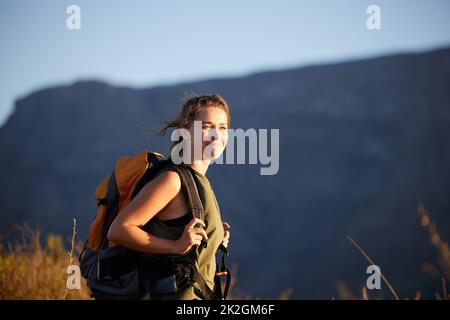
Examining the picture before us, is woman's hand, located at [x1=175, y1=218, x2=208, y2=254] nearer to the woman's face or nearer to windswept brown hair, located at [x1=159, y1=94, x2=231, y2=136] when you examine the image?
the woman's face

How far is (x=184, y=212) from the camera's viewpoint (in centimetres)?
239

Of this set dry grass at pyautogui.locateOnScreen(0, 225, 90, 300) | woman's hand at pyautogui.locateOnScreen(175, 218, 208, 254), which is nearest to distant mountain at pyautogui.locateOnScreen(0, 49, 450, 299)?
dry grass at pyautogui.locateOnScreen(0, 225, 90, 300)

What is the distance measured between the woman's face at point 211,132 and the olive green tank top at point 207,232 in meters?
0.12

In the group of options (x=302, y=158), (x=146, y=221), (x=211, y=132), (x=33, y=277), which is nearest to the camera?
(x=146, y=221)

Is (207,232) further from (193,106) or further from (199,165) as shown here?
(193,106)

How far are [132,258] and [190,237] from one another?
25 cm

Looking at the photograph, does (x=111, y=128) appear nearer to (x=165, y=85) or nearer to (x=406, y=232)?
(x=165, y=85)

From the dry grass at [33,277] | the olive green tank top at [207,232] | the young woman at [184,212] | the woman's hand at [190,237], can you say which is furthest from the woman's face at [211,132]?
the dry grass at [33,277]

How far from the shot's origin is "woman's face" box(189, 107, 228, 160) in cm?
255

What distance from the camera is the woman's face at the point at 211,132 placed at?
8.36ft

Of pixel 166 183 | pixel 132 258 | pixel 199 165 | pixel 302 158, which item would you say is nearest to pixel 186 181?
pixel 166 183

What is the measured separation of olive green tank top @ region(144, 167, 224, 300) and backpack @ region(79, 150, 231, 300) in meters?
0.04

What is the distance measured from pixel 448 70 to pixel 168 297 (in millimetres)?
59953
